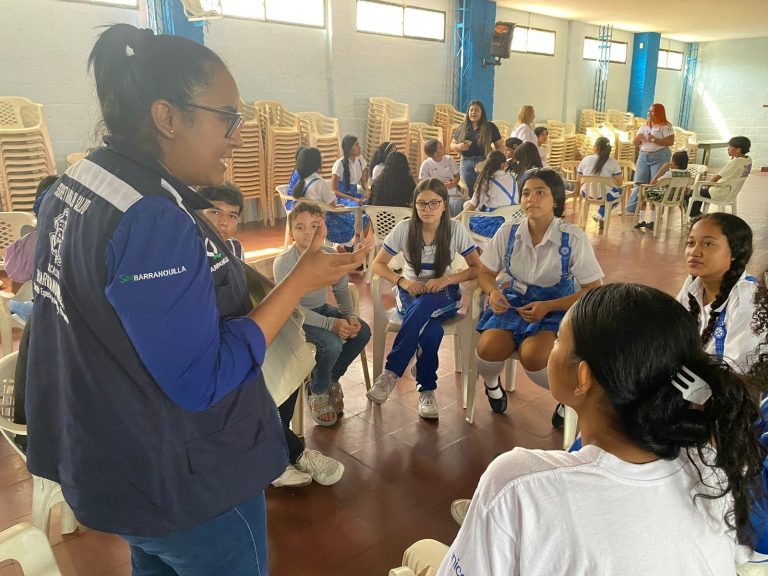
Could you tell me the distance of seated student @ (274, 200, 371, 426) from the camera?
265cm

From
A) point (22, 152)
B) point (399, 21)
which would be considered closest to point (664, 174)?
point (399, 21)

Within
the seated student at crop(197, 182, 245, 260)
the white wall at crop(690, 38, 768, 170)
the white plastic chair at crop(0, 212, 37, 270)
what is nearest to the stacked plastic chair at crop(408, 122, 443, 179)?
the white plastic chair at crop(0, 212, 37, 270)

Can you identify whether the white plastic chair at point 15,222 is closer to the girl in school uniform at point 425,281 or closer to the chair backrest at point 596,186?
the girl in school uniform at point 425,281

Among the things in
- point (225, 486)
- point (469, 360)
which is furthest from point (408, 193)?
point (225, 486)

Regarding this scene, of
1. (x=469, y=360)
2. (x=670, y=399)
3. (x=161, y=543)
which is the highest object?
(x=670, y=399)

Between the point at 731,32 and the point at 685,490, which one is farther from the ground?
the point at 731,32

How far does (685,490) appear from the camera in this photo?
82cm

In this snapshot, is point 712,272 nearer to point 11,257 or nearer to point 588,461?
point 588,461

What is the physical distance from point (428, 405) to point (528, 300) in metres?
0.70

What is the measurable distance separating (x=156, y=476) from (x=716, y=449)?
2.70 ft

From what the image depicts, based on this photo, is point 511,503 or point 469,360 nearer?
point 511,503

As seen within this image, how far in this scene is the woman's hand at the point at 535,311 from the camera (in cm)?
253

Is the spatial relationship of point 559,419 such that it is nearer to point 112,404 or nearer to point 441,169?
point 112,404

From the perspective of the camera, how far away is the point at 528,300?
Answer: 8.93 feet
